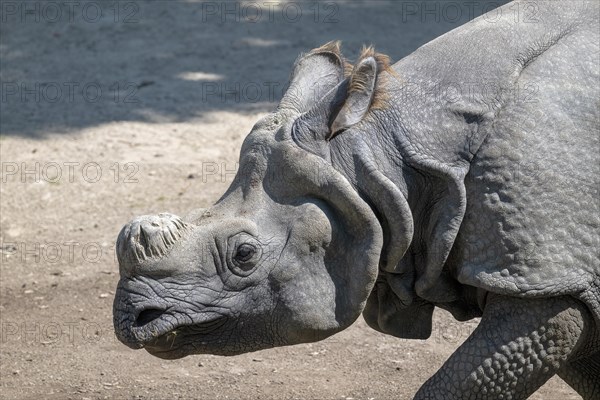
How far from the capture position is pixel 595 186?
13.7 ft

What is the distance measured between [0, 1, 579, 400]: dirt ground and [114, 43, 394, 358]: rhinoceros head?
1.81 metres

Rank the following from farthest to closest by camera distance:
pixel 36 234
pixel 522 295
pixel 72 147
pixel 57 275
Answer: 1. pixel 72 147
2. pixel 36 234
3. pixel 57 275
4. pixel 522 295

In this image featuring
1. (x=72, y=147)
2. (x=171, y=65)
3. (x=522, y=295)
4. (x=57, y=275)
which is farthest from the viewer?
(x=171, y=65)

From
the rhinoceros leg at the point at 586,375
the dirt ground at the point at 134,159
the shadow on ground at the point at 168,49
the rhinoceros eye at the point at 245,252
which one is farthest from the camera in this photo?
the shadow on ground at the point at 168,49

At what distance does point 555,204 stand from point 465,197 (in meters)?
0.31

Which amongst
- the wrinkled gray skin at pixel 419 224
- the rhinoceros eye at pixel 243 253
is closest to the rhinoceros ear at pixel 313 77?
the wrinkled gray skin at pixel 419 224

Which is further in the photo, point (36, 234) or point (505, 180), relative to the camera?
point (36, 234)

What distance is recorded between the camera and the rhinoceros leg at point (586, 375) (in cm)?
489

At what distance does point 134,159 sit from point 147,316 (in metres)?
5.27

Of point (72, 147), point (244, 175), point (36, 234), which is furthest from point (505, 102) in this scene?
point (72, 147)

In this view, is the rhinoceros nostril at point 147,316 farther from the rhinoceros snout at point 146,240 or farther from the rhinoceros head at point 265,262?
the rhinoceros snout at point 146,240

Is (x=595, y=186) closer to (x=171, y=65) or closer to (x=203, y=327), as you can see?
(x=203, y=327)

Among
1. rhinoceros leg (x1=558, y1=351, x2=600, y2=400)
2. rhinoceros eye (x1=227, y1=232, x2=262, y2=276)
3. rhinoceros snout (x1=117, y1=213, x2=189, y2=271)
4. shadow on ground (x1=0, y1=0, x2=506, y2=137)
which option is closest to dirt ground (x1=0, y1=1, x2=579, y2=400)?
shadow on ground (x1=0, y1=0, x2=506, y2=137)

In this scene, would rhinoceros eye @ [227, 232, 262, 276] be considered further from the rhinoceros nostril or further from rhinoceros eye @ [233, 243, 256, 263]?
the rhinoceros nostril
